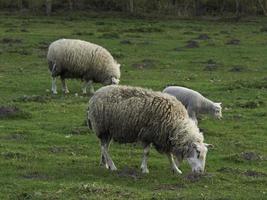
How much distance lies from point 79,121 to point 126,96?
223 inches

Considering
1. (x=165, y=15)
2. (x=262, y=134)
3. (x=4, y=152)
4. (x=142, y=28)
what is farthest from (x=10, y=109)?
(x=165, y=15)

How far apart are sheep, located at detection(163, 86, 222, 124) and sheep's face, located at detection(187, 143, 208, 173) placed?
5.96 m

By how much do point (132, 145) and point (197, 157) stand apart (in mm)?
3300

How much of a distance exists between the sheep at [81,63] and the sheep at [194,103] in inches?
201

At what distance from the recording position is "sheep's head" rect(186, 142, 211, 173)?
536 inches

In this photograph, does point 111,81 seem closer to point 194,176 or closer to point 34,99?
point 34,99

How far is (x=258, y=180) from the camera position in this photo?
13719mm

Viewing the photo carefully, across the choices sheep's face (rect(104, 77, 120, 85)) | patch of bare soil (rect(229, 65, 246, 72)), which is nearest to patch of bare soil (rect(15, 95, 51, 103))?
sheep's face (rect(104, 77, 120, 85))

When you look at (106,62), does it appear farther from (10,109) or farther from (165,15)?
(165,15)

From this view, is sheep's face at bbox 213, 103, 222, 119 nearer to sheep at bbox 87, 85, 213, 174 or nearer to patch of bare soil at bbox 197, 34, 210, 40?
sheep at bbox 87, 85, 213, 174

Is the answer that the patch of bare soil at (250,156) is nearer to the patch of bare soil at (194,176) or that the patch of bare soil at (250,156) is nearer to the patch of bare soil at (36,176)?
the patch of bare soil at (194,176)

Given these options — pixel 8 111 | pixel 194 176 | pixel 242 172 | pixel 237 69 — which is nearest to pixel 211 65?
pixel 237 69

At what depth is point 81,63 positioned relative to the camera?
2422cm

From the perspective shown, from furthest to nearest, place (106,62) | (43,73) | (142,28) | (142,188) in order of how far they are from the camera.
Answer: (142,28)
(43,73)
(106,62)
(142,188)
